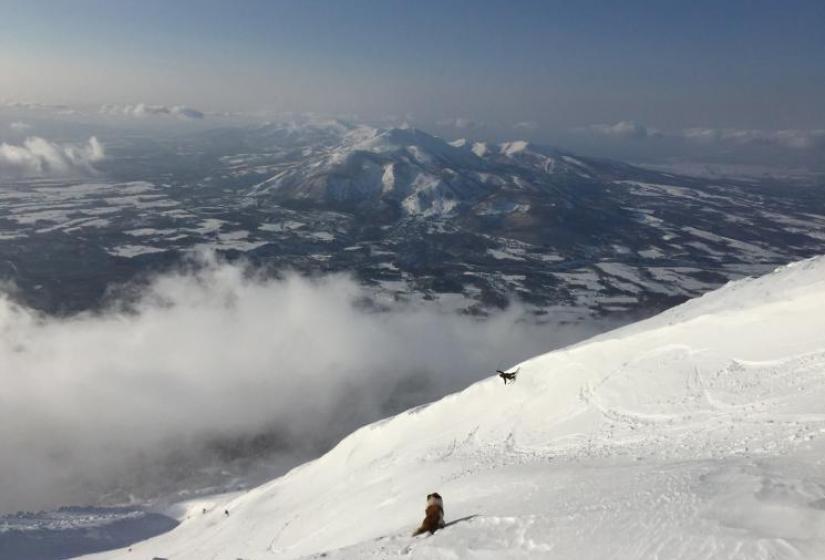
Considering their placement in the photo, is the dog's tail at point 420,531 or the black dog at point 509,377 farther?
the black dog at point 509,377

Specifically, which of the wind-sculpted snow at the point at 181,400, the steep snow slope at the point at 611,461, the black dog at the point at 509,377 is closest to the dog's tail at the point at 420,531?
the steep snow slope at the point at 611,461

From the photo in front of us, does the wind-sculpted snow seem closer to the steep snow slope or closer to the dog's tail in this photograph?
the steep snow slope

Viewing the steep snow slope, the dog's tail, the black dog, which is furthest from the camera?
the black dog

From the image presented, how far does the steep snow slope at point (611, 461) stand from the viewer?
1309cm

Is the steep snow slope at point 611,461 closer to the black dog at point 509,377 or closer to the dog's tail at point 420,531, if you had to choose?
the dog's tail at point 420,531

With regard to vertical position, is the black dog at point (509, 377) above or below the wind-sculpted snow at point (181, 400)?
above

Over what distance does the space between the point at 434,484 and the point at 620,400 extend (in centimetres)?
1100

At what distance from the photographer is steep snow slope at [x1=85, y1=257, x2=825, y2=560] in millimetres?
13094

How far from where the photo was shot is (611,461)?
21766mm

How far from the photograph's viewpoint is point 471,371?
566 ft

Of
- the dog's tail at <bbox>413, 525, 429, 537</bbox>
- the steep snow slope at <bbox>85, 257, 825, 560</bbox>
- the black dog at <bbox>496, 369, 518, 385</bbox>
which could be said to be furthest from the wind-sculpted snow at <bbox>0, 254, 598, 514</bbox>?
the dog's tail at <bbox>413, 525, 429, 537</bbox>

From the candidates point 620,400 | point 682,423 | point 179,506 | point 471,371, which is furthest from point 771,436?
point 471,371

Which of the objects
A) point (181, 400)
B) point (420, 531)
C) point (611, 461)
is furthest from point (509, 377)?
point (181, 400)

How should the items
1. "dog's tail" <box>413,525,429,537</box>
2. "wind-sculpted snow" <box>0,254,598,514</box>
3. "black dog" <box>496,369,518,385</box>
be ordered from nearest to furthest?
"dog's tail" <box>413,525,429,537</box> < "black dog" <box>496,369,518,385</box> < "wind-sculpted snow" <box>0,254,598,514</box>
